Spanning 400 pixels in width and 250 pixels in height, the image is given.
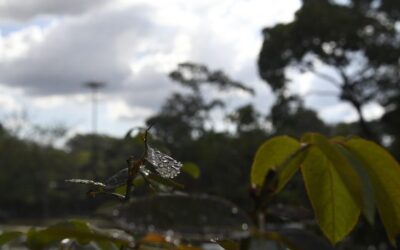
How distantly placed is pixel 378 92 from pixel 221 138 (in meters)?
4.76

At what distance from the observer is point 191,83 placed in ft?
66.0

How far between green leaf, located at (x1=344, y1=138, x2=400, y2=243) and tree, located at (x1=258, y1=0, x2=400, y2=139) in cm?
1338

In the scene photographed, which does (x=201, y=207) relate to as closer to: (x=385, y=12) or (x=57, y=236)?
(x=57, y=236)

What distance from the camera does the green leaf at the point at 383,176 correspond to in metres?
0.38

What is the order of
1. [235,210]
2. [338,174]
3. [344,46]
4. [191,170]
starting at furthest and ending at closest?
[344,46], [191,170], [338,174], [235,210]

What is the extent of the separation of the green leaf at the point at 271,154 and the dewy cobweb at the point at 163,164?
0.05m

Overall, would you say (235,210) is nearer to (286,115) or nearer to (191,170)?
(191,170)

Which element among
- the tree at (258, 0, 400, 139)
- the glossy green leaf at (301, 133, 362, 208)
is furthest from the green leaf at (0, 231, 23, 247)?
the tree at (258, 0, 400, 139)

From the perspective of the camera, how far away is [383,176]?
385 millimetres

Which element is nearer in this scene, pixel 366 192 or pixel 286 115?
pixel 366 192

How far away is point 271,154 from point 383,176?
67mm

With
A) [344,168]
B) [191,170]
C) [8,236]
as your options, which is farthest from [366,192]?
[191,170]

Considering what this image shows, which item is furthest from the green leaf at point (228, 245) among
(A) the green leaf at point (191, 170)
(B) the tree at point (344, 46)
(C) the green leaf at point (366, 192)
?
(B) the tree at point (344, 46)

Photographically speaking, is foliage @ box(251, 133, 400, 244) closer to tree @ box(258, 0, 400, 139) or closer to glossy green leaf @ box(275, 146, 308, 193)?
glossy green leaf @ box(275, 146, 308, 193)
